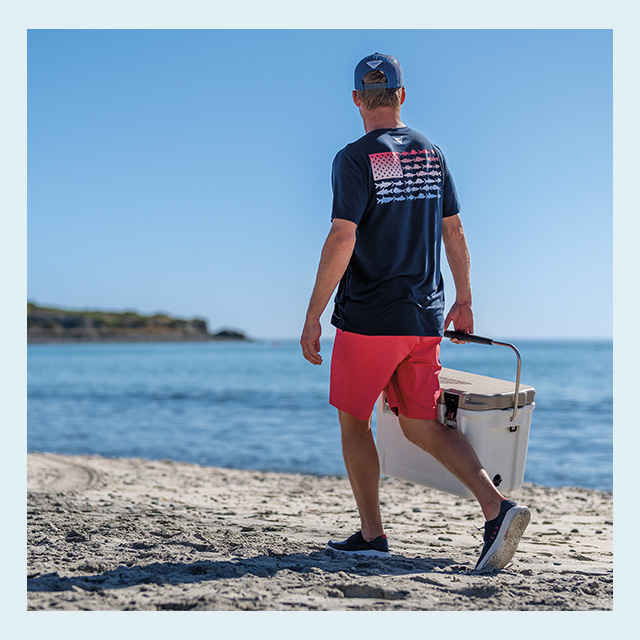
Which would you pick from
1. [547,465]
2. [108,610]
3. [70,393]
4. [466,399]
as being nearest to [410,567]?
[466,399]

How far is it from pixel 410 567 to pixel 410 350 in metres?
0.90

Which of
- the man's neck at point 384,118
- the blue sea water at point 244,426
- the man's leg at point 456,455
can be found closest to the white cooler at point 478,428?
the man's leg at point 456,455

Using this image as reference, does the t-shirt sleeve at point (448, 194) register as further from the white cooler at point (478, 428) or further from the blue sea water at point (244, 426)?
the blue sea water at point (244, 426)

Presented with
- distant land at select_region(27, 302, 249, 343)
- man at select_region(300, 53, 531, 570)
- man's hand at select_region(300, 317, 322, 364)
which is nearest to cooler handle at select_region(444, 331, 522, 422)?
man at select_region(300, 53, 531, 570)

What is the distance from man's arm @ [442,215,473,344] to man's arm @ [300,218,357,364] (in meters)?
0.58

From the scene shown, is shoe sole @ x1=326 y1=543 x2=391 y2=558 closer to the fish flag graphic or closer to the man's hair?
the fish flag graphic

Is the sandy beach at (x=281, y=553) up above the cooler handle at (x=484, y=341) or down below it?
below

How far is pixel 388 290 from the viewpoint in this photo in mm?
2771

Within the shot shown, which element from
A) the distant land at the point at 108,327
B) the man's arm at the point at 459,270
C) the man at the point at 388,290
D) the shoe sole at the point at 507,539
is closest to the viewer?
the shoe sole at the point at 507,539

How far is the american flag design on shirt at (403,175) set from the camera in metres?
2.75

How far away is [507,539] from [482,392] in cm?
62

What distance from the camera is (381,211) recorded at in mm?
2771

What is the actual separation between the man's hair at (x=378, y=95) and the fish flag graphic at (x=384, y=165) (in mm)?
265

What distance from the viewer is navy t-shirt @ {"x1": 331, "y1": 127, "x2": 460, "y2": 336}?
2742mm
